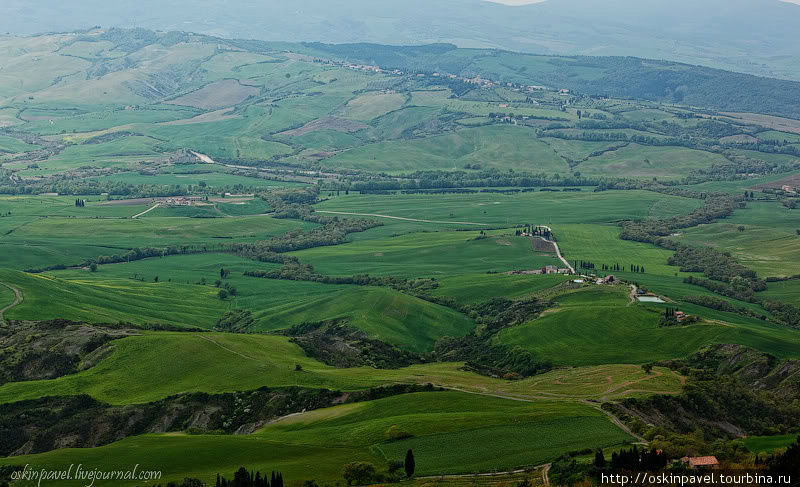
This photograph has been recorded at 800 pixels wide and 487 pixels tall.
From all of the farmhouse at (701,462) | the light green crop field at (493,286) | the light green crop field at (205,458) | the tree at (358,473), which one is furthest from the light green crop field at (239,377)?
the light green crop field at (493,286)

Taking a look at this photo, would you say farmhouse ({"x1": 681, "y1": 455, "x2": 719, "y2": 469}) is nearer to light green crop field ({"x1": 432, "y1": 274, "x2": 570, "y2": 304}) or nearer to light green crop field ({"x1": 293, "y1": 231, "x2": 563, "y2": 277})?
light green crop field ({"x1": 432, "y1": 274, "x2": 570, "y2": 304})

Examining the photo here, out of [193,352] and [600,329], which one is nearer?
[193,352]

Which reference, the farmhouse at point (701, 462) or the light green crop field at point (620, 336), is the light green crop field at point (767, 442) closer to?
the farmhouse at point (701, 462)

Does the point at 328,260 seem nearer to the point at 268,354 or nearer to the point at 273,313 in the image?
the point at 273,313

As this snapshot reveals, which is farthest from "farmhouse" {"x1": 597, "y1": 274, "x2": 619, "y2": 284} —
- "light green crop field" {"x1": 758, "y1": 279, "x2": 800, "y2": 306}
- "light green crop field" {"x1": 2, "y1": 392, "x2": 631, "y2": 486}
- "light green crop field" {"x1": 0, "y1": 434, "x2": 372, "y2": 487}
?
"light green crop field" {"x1": 0, "y1": 434, "x2": 372, "y2": 487}

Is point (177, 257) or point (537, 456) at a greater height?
point (537, 456)

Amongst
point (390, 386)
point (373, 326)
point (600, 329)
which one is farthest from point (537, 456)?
point (373, 326)

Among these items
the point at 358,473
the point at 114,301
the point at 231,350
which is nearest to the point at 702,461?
the point at 358,473

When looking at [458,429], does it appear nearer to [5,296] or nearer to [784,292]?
[5,296]
